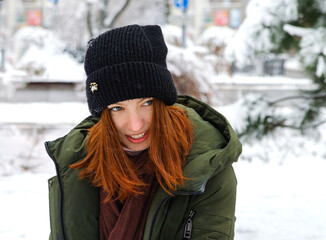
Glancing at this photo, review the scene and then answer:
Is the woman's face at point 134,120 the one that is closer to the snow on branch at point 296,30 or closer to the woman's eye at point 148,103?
the woman's eye at point 148,103

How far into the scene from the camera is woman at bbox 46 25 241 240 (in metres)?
1.50

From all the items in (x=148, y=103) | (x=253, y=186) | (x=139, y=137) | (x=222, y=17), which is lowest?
(x=222, y=17)

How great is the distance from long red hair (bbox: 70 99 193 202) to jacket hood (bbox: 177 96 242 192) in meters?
0.04

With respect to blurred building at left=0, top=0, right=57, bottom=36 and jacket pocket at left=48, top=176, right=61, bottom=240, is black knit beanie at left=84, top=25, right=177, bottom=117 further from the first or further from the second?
blurred building at left=0, top=0, right=57, bottom=36

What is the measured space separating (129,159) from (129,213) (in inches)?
8.6

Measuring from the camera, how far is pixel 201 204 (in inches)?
60.3

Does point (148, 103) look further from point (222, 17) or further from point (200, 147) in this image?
point (222, 17)

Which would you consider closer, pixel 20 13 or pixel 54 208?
pixel 54 208

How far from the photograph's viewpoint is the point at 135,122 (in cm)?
152

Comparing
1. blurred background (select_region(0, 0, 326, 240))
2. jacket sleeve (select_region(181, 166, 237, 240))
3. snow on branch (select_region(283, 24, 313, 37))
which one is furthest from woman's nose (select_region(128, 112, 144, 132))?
snow on branch (select_region(283, 24, 313, 37))

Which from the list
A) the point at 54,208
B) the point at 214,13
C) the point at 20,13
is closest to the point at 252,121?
the point at 54,208

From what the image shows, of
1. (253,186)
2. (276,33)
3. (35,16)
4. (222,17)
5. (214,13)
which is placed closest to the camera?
(276,33)

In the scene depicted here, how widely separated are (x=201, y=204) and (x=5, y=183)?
351cm

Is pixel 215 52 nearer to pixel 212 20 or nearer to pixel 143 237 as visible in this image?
pixel 143 237
